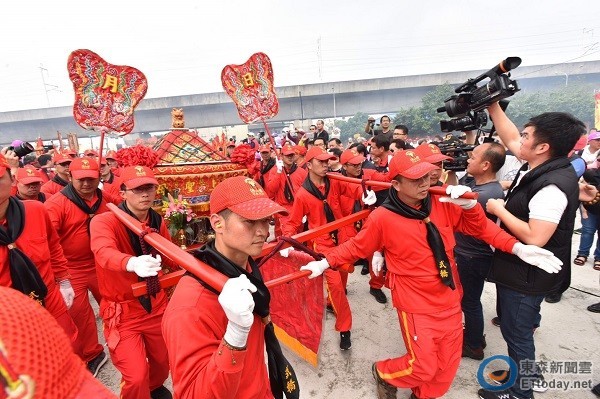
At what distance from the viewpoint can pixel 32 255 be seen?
255cm

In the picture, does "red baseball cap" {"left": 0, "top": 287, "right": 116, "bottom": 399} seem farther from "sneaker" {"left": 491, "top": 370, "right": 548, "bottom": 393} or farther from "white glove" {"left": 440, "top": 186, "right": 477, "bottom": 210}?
"sneaker" {"left": 491, "top": 370, "right": 548, "bottom": 393}

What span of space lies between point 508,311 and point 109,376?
400 centimetres

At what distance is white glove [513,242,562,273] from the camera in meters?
2.18

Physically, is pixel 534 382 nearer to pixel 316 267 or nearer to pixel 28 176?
pixel 316 267

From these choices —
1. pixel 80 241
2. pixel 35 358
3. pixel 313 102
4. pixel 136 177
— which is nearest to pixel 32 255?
pixel 80 241

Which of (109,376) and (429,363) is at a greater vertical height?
(429,363)

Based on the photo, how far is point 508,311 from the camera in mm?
2469

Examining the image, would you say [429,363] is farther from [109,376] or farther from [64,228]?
[64,228]

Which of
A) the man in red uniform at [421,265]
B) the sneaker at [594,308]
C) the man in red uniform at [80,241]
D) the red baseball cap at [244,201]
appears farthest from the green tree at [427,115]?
the red baseball cap at [244,201]

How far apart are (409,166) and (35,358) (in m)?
2.35

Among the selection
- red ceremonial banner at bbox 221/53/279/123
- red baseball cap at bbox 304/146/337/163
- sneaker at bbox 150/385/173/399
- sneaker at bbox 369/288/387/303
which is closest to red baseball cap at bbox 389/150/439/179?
red baseball cap at bbox 304/146/337/163

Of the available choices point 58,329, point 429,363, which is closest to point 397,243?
point 429,363

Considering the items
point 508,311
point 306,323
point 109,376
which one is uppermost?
point 508,311

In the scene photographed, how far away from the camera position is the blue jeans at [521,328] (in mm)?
2357
